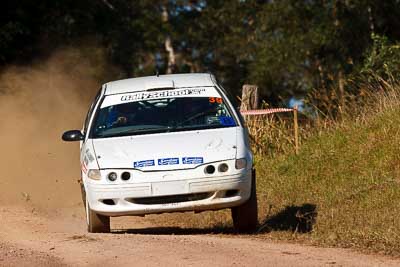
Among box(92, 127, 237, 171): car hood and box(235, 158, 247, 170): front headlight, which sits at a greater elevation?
box(92, 127, 237, 171): car hood

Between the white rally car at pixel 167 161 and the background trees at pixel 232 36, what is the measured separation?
40.9 feet

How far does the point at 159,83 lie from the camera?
41.6 ft

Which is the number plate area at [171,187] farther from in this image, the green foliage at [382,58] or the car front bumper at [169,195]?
the green foliage at [382,58]

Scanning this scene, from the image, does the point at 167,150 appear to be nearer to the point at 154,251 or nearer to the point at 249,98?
the point at 154,251

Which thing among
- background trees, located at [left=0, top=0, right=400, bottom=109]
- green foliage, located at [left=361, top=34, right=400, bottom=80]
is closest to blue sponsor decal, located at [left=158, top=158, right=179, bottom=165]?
background trees, located at [left=0, top=0, right=400, bottom=109]

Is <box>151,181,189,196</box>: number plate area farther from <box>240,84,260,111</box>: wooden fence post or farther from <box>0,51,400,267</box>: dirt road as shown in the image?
<box>240,84,260,111</box>: wooden fence post

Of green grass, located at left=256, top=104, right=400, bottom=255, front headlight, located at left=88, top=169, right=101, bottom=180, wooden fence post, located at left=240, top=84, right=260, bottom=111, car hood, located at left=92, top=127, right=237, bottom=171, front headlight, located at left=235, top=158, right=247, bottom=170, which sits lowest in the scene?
green grass, located at left=256, top=104, right=400, bottom=255

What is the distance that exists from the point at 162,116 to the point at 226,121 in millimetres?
736

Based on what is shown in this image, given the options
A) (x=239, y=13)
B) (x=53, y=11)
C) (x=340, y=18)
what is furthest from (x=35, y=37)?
(x=239, y=13)

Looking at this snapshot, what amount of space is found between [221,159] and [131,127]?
139 cm

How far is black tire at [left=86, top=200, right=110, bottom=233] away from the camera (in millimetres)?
11672

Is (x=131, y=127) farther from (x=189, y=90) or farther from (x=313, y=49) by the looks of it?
(x=313, y=49)

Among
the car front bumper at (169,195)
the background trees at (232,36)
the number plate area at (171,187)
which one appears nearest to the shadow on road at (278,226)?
the car front bumper at (169,195)

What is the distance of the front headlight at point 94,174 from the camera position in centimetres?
1130
